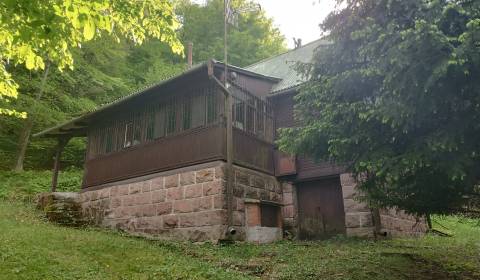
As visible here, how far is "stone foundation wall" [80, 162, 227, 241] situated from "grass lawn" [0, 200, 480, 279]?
2.54ft

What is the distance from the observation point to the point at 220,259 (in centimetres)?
780

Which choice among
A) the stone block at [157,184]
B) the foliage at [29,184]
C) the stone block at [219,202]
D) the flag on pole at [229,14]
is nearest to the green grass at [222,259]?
the stone block at [219,202]

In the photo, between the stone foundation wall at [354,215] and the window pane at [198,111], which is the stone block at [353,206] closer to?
the stone foundation wall at [354,215]

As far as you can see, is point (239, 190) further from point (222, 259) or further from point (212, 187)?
point (222, 259)

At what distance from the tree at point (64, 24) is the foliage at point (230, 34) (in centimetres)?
1677

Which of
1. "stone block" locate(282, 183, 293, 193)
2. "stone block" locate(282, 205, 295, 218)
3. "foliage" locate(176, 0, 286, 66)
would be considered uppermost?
"foliage" locate(176, 0, 286, 66)

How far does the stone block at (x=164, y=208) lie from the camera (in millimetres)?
10705

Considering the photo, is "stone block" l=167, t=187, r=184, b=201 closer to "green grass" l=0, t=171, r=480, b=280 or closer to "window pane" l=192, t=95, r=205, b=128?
"green grass" l=0, t=171, r=480, b=280

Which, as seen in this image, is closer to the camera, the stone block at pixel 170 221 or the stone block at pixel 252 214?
the stone block at pixel 252 214

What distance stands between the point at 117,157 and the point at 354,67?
9.82 metres

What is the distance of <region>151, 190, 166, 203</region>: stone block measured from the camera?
10969mm

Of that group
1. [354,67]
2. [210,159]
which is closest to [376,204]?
[354,67]

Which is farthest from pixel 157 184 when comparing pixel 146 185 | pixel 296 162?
pixel 296 162

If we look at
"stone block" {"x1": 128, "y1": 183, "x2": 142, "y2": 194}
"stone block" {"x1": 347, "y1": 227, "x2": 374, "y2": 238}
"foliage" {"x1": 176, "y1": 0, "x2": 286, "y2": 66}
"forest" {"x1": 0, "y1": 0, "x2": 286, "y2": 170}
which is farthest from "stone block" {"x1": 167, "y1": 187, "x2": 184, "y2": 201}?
"foliage" {"x1": 176, "y1": 0, "x2": 286, "y2": 66}
